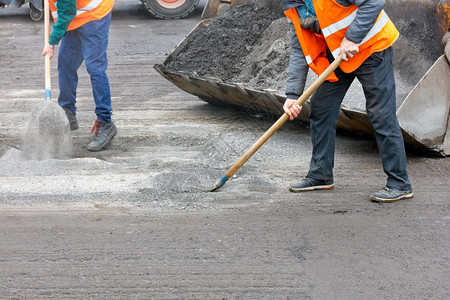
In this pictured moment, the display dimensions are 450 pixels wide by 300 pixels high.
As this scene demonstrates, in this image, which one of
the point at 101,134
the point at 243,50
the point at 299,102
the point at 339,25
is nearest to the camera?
the point at 339,25

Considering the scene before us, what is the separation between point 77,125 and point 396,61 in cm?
289

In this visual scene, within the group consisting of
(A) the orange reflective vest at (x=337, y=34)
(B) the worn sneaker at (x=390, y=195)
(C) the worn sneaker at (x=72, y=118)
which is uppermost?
(A) the orange reflective vest at (x=337, y=34)

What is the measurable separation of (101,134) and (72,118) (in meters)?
0.51

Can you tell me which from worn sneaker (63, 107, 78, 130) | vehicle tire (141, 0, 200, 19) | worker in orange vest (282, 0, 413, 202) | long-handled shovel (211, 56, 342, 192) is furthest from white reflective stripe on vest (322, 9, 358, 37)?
vehicle tire (141, 0, 200, 19)

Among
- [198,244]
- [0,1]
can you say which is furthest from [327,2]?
[0,1]

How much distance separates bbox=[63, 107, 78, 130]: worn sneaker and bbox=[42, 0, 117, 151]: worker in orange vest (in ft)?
0.61

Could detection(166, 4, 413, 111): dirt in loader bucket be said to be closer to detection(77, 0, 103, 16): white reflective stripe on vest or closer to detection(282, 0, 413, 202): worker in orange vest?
detection(77, 0, 103, 16): white reflective stripe on vest

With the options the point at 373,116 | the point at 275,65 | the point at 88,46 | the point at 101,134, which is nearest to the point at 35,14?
the point at 88,46

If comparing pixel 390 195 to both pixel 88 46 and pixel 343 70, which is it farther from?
pixel 88 46

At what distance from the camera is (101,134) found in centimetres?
554

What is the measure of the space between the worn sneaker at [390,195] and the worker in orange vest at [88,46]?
238cm

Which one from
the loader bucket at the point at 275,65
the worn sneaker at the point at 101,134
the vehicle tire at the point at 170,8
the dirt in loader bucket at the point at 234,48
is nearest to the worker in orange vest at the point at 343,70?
the loader bucket at the point at 275,65

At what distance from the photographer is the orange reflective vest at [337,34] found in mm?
3902

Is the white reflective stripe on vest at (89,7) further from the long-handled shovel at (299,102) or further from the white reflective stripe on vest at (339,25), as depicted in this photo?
the white reflective stripe on vest at (339,25)
